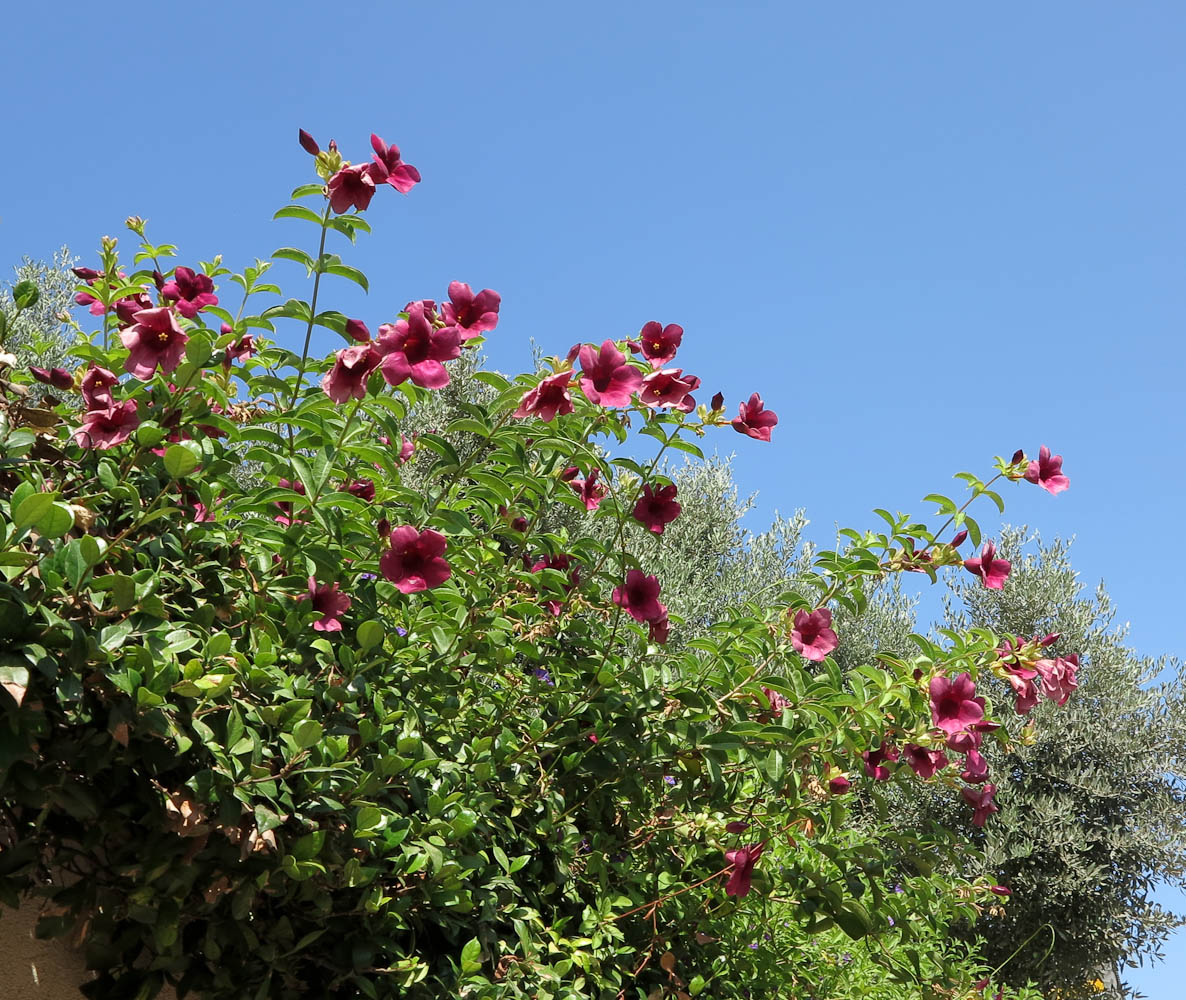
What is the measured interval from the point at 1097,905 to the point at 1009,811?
1401mm

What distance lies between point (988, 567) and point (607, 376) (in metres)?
1.30

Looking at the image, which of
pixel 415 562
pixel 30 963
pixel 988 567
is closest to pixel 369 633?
pixel 415 562

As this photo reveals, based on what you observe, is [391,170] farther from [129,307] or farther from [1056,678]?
[1056,678]

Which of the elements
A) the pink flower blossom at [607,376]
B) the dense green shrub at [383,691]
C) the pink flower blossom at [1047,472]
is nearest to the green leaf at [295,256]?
the dense green shrub at [383,691]

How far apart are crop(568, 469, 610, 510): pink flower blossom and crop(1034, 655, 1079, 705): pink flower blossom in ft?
3.99

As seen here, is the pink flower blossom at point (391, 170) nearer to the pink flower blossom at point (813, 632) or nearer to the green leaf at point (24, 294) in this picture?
the green leaf at point (24, 294)

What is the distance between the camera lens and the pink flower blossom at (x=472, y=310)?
2.08 metres

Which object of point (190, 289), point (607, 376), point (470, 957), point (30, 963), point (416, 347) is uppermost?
point (190, 289)

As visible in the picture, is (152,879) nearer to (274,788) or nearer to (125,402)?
(274,788)

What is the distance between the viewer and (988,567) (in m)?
2.67

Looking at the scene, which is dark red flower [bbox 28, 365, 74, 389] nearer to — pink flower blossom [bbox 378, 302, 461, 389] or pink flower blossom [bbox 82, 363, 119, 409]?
pink flower blossom [bbox 82, 363, 119, 409]

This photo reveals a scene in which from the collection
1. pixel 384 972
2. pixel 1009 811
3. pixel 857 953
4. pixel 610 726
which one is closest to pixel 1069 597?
pixel 1009 811

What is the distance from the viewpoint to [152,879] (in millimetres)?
1888

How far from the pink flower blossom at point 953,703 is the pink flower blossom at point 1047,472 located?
2.24 feet
